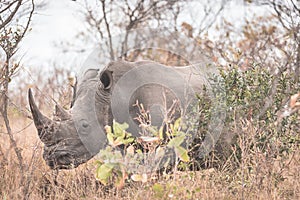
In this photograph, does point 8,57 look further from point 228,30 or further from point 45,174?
point 228,30

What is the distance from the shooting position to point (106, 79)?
4879 millimetres

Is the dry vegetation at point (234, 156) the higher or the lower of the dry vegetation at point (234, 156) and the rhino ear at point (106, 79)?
the lower

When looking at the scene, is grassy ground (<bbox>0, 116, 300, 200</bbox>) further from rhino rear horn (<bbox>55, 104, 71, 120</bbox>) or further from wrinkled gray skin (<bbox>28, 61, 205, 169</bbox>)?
rhino rear horn (<bbox>55, 104, 71, 120</bbox>)

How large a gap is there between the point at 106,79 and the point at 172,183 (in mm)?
1779

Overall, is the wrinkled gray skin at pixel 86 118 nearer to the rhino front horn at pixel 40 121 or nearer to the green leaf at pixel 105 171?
the rhino front horn at pixel 40 121

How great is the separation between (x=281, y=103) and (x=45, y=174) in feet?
7.23

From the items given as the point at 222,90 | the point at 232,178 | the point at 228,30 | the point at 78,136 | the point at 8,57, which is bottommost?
the point at 232,178

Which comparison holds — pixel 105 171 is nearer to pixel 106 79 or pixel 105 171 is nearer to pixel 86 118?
pixel 86 118

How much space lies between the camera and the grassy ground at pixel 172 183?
142 inches

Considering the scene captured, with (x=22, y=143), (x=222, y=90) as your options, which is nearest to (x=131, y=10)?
(x=22, y=143)

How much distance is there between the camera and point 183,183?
398 cm

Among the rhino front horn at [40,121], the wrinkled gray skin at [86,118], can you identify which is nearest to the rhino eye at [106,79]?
the wrinkled gray skin at [86,118]

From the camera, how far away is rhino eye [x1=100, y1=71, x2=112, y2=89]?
4.84 m

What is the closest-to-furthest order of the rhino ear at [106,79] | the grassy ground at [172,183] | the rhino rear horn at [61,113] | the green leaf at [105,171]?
the green leaf at [105,171] → the grassy ground at [172,183] → the rhino rear horn at [61,113] → the rhino ear at [106,79]
